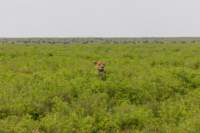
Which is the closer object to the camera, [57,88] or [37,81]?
[57,88]

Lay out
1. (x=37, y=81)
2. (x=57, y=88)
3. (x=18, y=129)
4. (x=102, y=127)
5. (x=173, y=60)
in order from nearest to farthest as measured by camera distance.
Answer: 1. (x=18, y=129)
2. (x=102, y=127)
3. (x=57, y=88)
4. (x=37, y=81)
5. (x=173, y=60)

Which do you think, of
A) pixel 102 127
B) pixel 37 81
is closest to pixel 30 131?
pixel 102 127

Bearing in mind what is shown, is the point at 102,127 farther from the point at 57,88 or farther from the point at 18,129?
the point at 57,88

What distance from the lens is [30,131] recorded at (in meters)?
9.39

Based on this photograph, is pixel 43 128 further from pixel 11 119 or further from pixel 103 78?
pixel 103 78

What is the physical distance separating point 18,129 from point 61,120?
101 cm

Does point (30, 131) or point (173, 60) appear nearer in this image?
point (30, 131)

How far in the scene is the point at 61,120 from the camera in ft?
32.3

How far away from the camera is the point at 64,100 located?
40.1 ft

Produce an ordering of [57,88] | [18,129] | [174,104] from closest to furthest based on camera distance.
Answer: [18,129]
[174,104]
[57,88]

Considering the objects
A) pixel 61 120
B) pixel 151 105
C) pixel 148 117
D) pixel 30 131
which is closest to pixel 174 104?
pixel 151 105

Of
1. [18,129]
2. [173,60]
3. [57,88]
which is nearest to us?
[18,129]

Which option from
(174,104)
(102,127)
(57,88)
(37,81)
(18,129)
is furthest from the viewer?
(37,81)

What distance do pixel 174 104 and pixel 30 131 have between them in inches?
160
